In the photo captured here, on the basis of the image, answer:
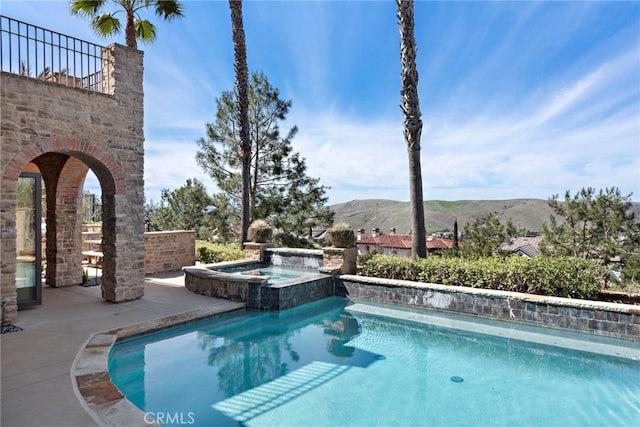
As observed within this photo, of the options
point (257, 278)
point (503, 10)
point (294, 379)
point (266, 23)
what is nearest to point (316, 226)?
point (266, 23)

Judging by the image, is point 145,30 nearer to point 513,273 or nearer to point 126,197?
point 126,197

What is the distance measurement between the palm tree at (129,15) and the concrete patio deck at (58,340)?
7.18 meters

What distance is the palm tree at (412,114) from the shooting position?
10727 millimetres

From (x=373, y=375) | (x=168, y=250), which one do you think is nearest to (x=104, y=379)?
(x=373, y=375)

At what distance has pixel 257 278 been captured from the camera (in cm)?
873

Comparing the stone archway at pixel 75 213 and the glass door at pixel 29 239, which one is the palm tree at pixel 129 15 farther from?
the glass door at pixel 29 239

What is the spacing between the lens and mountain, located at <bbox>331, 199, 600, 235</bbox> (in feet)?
96.1

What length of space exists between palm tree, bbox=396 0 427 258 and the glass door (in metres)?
9.04

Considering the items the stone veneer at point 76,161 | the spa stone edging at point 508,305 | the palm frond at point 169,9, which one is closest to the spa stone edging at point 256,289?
the spa stone edging at point 508,305

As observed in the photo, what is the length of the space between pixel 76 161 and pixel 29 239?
2.65 metres

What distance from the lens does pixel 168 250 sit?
499 inches

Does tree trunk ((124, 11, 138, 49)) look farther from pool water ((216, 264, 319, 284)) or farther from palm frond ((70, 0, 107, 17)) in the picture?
pool water ((216, 264, 319, 284))

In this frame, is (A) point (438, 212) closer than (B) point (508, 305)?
No

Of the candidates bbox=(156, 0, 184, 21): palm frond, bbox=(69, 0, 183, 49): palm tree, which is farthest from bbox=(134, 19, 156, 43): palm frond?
bbox=(156, 0, 184, 21): palm frond
